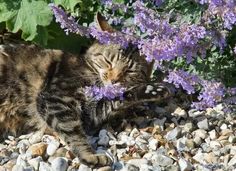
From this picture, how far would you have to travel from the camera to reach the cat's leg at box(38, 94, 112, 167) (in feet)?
11.4

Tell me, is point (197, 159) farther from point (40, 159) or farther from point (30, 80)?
point (30, 80)

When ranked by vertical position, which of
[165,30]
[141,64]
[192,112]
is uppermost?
[165,30]

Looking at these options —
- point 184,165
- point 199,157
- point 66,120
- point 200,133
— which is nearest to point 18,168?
point 66,120

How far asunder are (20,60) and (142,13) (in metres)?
1.20

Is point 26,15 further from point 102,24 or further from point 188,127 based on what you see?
point 188,127

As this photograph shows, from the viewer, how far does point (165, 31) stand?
2955mm

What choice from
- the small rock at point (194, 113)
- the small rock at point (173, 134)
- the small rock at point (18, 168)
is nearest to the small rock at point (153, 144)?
the small rock at point (173, 134)

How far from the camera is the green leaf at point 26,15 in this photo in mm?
3967

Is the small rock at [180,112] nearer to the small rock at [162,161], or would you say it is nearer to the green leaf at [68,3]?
the small rock at [162,161]

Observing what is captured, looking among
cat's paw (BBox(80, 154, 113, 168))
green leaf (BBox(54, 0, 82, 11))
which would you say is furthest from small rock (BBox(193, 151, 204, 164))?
green leaf (BBox(54, 0, 82, 11))

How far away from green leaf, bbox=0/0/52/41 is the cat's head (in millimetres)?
385

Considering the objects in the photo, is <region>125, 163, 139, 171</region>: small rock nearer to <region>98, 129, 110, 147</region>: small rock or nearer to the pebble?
<region>98, 129, 110, 147</region>: small rock

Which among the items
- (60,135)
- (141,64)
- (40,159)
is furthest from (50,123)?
(141,64)

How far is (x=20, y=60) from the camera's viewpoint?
Result: 392 centimetres
